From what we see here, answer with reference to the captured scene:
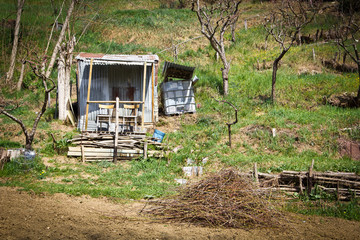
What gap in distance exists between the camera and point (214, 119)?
14875mm

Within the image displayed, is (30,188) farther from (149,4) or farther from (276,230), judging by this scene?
(149,4)

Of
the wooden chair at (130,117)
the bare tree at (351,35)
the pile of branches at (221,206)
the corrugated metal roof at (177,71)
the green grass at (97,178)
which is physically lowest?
the green grass at (97,178)

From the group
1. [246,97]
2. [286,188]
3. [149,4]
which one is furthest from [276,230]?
[149,4]

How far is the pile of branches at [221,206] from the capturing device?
→ 6.03 meters

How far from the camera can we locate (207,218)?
6004 mm

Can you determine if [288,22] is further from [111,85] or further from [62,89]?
[62,89]

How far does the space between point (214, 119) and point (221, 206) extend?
29.7 feet

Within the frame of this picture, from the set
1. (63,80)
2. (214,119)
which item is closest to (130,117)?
(63,80)

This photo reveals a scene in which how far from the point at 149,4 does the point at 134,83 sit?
79.0 ft

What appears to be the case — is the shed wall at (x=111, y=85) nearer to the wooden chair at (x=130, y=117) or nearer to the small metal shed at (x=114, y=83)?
the small metal shed at (x=114, y=83)

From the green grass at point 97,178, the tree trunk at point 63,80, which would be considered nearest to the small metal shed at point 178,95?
the tree trunk at point 63,80

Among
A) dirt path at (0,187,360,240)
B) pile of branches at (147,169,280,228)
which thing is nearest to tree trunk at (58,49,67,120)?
dirt path at (0,187,360,240)

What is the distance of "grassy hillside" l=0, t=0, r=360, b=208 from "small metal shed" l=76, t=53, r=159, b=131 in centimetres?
105

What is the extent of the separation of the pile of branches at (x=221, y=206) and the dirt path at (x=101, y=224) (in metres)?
0.23
